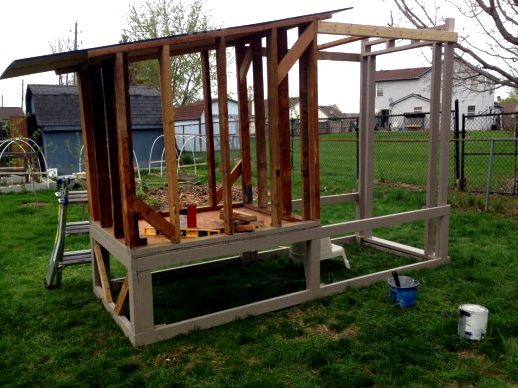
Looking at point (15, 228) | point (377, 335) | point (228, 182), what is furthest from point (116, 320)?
point (15, 228)

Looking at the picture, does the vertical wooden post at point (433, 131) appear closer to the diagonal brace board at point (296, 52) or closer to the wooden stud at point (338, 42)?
the wooden stud at point (338, 42)

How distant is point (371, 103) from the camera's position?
613 centimetres

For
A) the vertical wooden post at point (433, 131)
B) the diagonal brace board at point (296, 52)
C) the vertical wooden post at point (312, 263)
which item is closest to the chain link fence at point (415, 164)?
the vertical wooden post at point (433, 131)

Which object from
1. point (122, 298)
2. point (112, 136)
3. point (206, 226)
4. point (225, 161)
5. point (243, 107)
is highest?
point (243, 107)

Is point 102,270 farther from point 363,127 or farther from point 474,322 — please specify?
point 363,127

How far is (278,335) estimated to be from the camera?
379cm

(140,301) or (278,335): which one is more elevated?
(140,301)

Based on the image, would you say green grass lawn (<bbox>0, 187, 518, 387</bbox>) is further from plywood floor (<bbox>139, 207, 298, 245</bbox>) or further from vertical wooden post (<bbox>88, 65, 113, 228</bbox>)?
vertical wooden post (<bbox>88, 65, 113, 228</bbox>)

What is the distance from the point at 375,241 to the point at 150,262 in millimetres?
3693

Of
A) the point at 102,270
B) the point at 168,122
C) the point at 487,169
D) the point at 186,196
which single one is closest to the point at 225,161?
the point at 168,122

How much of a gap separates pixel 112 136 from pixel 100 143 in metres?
0.50

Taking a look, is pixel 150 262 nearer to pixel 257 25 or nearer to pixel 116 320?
pixel 116 320

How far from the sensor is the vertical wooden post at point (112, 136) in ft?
11.8

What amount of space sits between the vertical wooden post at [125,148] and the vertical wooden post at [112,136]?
6.5 inches
